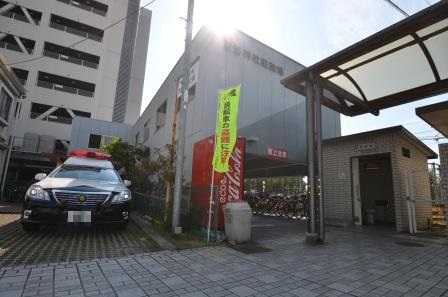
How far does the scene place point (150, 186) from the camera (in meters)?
10.3

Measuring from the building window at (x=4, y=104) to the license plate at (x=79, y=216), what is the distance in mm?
11919

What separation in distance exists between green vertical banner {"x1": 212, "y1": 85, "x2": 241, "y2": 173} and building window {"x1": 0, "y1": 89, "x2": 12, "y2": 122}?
12662mm

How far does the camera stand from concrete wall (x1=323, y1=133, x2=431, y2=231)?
9109 mm

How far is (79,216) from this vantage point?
17.1 feet

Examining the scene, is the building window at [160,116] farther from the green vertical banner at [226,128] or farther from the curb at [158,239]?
the green vertical banner at [226,128]

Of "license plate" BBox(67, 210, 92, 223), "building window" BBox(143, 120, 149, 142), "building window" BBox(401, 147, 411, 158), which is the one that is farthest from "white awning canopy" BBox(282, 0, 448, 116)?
"building window" BBox(143, 120, 149, 142)

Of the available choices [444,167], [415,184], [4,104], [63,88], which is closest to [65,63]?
[63,88]

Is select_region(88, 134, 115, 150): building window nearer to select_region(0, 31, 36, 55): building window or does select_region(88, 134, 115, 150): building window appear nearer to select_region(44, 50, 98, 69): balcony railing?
select_region(44, 50, 98, 69): balcony railing

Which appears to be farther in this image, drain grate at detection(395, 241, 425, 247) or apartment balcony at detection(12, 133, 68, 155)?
apartment balcony at detection(12, 133, 68, 155)

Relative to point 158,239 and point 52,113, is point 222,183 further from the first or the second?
point 52,113

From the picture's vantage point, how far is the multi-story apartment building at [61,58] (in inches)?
996

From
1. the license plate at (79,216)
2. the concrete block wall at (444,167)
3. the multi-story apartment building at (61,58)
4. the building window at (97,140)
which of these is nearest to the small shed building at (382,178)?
the concrete block wall at (444,167)

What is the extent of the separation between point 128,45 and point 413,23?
57963 millimetres

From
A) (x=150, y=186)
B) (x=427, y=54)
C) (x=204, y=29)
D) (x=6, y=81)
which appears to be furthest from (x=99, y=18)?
(x=427, y=54)
